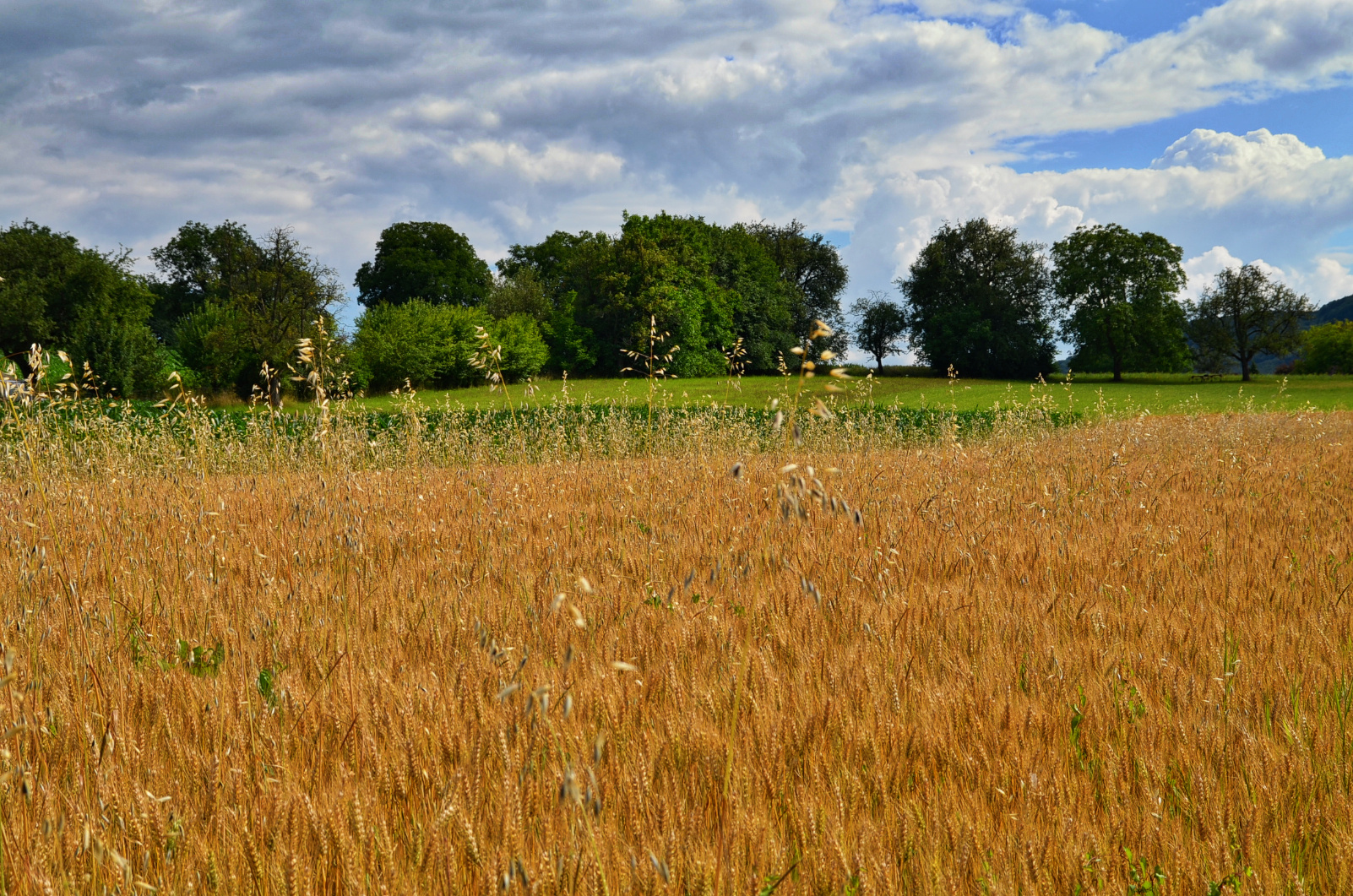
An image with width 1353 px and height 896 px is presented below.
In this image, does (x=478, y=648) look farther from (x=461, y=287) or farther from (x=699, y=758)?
(x=461, y=287)

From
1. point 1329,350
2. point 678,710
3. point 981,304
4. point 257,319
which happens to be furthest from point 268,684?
point 1329,350

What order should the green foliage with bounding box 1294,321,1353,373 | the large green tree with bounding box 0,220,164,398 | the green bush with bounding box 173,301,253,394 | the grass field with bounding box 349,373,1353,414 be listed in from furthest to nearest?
the green foliage with bounding box 1294,321,1353,373, the large green tree with bounding box 0,220,164,398, the green bush with bounding box 173,301,253,394, the grass field with bounding box 349,373,1353,414

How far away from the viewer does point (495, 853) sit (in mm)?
Result: 1760

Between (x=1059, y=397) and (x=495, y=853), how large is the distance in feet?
154

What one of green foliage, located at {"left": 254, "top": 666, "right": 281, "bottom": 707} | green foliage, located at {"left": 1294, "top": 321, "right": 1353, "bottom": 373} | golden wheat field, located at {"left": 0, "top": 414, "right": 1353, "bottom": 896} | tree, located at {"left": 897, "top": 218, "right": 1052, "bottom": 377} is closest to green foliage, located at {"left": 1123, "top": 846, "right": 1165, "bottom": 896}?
golden wheat field, located at {"left": 0, "top": 414, "right": 1353, "bottom": 896}

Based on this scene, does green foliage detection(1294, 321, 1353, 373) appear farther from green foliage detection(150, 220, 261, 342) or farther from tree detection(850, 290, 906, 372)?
green foliage detection(150, 220, 261, 342)

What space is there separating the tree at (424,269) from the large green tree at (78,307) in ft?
72.1

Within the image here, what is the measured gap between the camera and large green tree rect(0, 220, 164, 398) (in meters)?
43.3

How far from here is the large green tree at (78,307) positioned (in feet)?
142

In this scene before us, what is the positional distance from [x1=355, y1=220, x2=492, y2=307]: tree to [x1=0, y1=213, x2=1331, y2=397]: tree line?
19 cm

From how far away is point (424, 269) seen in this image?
6931 centimetres

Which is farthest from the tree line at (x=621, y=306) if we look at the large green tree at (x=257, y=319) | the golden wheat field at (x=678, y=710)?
the golden wheat field at (x=678, y=710)

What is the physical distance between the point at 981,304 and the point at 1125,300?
1075cm

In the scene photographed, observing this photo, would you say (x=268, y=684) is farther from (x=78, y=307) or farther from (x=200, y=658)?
(x=78, y=307)
